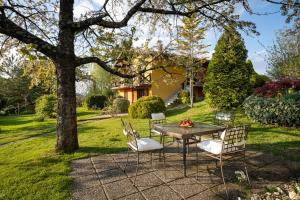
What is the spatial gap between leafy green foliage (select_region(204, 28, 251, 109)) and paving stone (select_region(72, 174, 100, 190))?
10218mm

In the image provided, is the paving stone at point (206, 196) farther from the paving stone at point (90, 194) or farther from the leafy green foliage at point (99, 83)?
the leafy green foliage at point (99, 83)

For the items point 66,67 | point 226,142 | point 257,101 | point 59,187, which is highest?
point 66,67

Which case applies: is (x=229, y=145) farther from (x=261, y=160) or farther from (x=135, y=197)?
(x=135, y=197)

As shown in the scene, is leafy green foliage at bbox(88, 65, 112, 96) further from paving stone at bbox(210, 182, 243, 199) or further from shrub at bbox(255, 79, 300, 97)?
paving stone at bbox(210, 182, 243, 199)

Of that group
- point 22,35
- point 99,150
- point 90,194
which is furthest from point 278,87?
point 22,35

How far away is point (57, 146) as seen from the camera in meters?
6.20

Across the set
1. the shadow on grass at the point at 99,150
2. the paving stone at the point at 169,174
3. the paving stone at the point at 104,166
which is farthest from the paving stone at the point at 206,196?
the shadow on grass at the point at 99,150

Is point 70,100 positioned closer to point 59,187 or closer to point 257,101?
point 59,187

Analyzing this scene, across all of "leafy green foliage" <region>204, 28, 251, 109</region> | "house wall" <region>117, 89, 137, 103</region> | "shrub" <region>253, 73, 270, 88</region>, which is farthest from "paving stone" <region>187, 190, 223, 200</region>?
"house wall" <region>117, 89, 137, 103</region>

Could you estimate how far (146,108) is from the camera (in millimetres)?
14984

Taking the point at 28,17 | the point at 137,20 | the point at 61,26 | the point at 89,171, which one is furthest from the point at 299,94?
the point at 28,17

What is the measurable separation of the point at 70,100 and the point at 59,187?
2.78m

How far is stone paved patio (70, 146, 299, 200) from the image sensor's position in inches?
142

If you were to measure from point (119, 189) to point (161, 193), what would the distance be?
78cm
